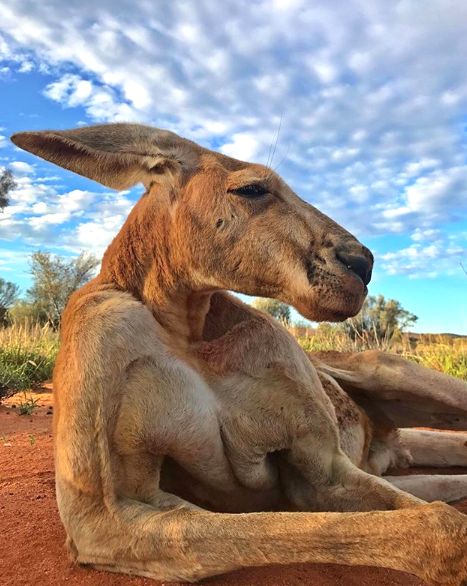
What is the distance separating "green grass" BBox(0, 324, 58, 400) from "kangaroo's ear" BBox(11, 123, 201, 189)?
873cm

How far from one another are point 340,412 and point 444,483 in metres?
0.98

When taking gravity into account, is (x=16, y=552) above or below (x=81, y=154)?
below

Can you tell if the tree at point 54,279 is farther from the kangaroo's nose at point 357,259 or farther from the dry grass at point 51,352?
the kangaroo's nose at point 357,259

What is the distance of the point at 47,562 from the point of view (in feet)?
10.9

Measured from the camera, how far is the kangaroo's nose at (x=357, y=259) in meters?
3.28

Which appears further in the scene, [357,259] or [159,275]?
[159,275]

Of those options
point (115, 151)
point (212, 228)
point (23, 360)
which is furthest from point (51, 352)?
point (212, 228)

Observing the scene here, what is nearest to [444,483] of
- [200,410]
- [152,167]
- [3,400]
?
[200,410]

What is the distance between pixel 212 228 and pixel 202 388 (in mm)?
887

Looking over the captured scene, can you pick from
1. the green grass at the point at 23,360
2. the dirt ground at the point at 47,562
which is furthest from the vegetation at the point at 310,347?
the dirt ground at the point at 47,562

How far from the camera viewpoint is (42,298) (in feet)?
118

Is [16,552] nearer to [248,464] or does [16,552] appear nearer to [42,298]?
[248,464]

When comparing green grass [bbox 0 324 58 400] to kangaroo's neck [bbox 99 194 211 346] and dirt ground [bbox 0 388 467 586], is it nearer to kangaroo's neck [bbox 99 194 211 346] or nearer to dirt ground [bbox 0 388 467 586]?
dirt ground [bbox 0 388 467 586]

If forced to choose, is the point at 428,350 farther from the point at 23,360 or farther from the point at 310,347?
the point at 23,360
